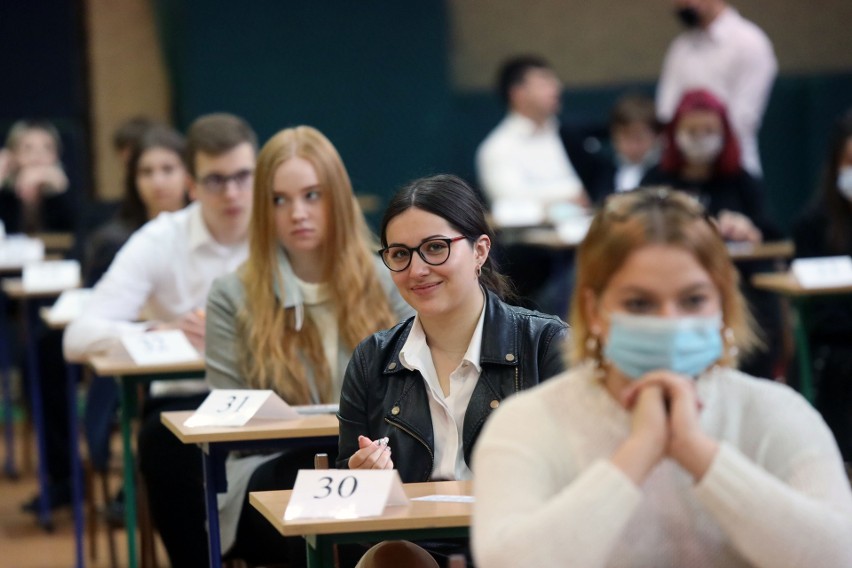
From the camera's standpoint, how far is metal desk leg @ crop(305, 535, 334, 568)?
7.45 feet

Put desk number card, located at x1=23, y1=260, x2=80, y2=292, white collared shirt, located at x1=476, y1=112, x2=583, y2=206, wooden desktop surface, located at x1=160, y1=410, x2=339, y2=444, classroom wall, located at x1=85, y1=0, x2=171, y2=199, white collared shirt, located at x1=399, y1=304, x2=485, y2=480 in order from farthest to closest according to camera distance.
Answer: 1. classroom wall, located at x1=85, y1=0, x2=171, y2=199
2. white collared shirt, located at x1=476, y1=112, x2=583, y2=206
3. desk number card, located at x1=23, y1=260, x2=80, y2=292
4. wooden desktop surface, located at x1=160, y1=410, x2=339, y2=444
5. white collared shirt, located at x1=399, y1=304, x2=485, y2=480

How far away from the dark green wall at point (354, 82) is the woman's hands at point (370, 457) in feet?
22.6

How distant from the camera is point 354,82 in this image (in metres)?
9.61

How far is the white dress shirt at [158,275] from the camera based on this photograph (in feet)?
14.8

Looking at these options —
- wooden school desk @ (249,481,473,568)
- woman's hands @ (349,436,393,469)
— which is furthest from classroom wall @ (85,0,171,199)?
wooden school desk @ (249,481,473,568)

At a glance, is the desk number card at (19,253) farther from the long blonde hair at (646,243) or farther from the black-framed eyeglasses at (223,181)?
the long blonde hair at (646,243)

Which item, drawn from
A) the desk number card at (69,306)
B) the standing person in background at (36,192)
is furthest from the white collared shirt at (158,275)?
the standing person in background at (36,192)

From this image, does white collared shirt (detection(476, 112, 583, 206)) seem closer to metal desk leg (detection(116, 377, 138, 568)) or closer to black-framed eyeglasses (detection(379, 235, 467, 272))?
metal desk leg (detection(116, 377, 138, 568))

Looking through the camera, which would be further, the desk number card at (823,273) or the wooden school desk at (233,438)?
the desk number card at (823,273)

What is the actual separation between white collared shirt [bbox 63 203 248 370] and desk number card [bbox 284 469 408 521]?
2.28m

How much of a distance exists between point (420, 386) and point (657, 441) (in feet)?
3.37

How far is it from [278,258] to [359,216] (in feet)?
0.86

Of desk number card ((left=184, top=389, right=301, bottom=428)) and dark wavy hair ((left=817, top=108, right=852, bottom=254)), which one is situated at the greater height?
dark wavy hair ((left=817, top=108, right=852, bottom=254))

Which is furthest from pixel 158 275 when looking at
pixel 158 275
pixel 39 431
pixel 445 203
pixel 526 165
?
pixel 526 165
